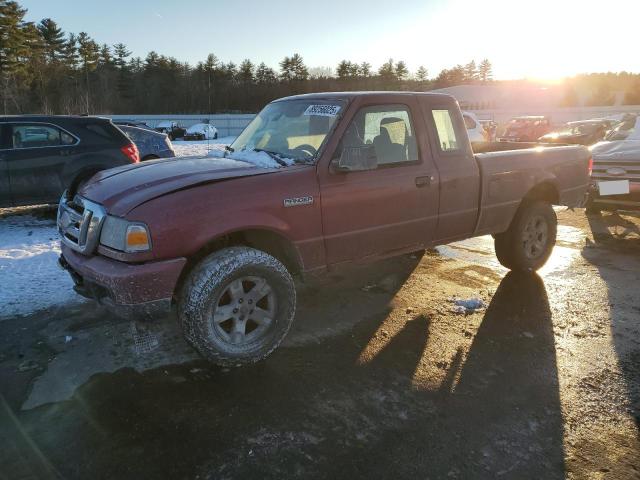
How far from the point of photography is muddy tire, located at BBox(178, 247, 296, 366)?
10.5ft

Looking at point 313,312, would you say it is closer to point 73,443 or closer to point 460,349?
point 460,349

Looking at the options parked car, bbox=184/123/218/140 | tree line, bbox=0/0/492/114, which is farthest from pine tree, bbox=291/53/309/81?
parked car, bbox=184/123/218/140

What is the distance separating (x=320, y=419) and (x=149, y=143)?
9298mm

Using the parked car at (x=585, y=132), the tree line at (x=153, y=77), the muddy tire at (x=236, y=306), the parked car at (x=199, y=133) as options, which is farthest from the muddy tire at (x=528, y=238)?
the tree line at (x=153, y=77)

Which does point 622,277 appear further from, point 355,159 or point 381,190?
point 355,159

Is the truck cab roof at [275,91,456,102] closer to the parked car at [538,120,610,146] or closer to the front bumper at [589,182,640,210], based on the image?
the front bumper at [589,182,640,210]

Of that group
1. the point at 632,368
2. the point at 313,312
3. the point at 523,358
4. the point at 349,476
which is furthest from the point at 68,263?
the point at 632,368

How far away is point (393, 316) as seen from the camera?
14.6 ft

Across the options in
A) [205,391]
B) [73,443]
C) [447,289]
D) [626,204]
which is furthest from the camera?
[626,204]

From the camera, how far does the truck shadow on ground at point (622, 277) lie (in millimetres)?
3537

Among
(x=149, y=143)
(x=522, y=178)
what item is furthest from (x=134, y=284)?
(x=149, y=143)

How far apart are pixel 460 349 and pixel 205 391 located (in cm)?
197

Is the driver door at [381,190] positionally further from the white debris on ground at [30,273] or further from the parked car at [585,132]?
the parked car at [585,132]

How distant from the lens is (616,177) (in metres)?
7.80
